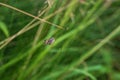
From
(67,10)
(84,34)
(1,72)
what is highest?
(84,34)

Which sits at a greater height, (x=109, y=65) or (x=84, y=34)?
(x=84, y=34)

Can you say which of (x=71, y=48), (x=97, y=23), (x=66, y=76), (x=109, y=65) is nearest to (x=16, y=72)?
(x=66, y=76)

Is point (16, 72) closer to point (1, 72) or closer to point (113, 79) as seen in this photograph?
point (1, 72)

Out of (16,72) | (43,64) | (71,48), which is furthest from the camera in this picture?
(71,48)

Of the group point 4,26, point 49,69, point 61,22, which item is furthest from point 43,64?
point 4,26

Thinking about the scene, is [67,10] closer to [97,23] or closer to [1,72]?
[1,72]

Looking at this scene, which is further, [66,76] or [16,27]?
[66,76]

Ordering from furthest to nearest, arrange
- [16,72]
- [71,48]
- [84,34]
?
[84,34]
[71,48]
[16,72]
